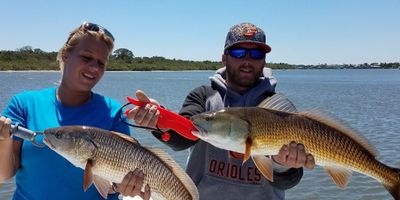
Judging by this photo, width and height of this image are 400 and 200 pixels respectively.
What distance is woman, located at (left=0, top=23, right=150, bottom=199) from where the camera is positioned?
3199 mm

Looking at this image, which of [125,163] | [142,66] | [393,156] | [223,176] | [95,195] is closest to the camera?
[125,163]

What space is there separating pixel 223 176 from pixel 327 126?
1.01 meters

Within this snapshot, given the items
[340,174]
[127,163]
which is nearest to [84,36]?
[127,163]

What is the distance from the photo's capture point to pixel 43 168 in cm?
321

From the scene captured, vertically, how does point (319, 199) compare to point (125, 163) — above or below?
below

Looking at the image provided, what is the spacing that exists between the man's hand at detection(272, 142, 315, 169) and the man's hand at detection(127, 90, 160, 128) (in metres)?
0.97

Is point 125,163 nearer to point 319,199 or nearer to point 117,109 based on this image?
point 117,109

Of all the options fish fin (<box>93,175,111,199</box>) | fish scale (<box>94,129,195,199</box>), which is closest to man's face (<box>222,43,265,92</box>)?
fish scale (<box>94,129,195,199</box>)

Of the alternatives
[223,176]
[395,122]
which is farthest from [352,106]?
[223,176]

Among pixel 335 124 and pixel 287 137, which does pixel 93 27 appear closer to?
pixel 287 137

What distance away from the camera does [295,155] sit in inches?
131

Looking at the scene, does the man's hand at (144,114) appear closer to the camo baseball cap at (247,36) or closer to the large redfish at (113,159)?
the large redfish at (113,159)

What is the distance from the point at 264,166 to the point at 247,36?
1.19m

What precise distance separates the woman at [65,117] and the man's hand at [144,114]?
0.22 m
